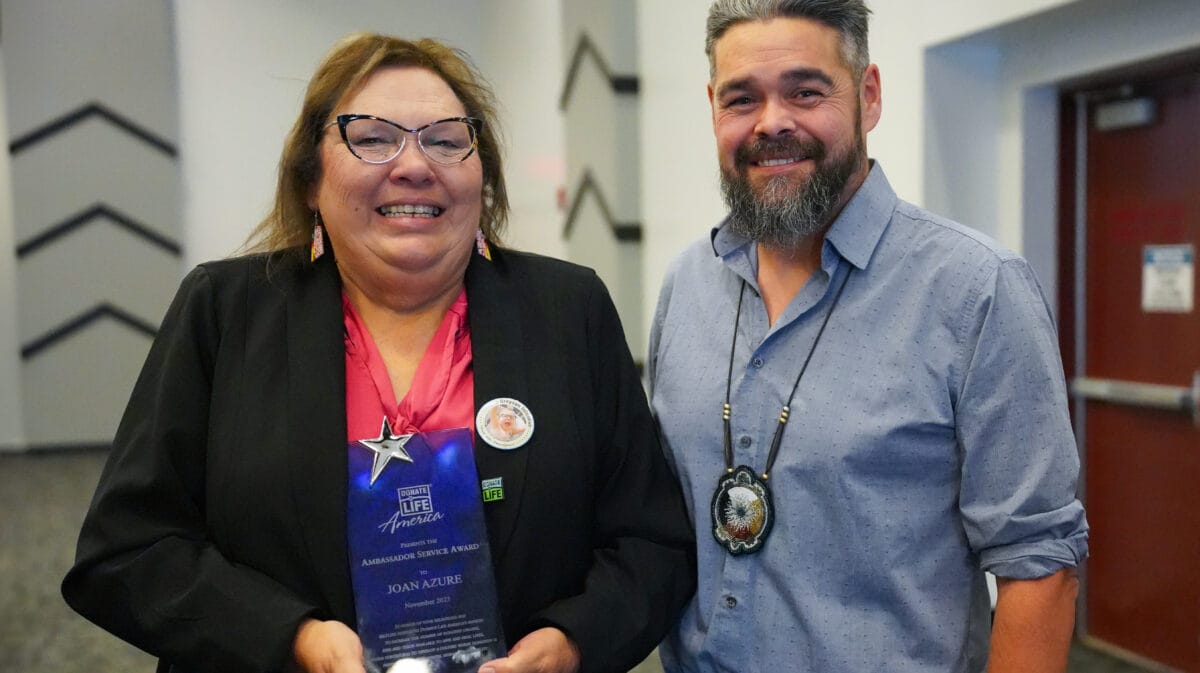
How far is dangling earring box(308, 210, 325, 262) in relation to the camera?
1.43 m

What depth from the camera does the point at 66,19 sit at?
7387mm

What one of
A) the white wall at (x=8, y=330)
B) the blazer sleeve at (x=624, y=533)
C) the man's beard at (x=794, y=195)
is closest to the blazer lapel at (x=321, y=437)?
the blazer sleeve at (x=624, y=533)

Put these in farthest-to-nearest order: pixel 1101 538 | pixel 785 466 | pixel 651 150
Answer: pixel 651 150, pixel 1101 538, pixel 785 466

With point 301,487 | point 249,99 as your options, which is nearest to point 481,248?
point 301,487

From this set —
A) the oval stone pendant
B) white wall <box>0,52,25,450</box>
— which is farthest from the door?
white wall <box>0,52,25,450</box>

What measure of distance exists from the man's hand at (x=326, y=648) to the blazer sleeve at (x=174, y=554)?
2 centimetres

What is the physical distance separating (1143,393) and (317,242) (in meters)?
2.68

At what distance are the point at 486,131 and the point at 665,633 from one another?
828 mm

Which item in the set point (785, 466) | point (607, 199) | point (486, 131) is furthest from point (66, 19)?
point (785, 466)

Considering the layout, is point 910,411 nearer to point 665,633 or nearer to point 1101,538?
point 665,633

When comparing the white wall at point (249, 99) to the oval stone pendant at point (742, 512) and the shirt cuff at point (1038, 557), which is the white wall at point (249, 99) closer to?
the oval stone pendant at point (742, 512)

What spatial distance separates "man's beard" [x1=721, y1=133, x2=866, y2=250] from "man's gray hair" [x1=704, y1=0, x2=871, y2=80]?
0.12 m

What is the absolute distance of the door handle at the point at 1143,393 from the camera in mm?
2861

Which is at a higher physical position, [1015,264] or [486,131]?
[486,131]
